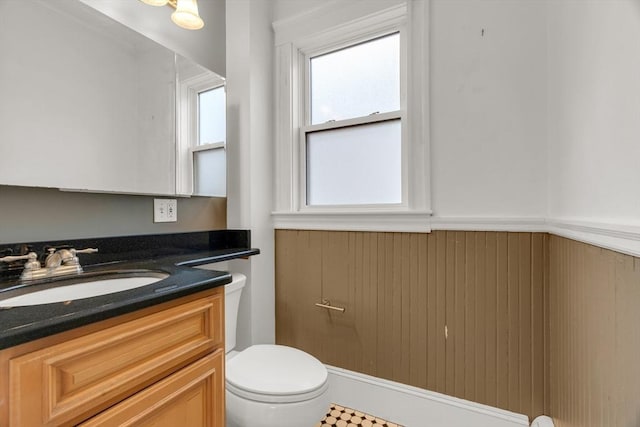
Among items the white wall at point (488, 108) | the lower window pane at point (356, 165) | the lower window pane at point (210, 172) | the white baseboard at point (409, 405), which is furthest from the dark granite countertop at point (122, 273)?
the white wall at point (488, 108)

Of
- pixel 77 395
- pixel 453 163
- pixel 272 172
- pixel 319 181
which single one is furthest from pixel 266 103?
pixel 77 395

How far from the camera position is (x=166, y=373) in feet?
2.49

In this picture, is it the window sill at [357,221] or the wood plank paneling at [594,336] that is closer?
the wood plank paneling at [594,336]

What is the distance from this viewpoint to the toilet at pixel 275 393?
3.35 ft

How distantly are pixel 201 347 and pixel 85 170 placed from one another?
0.87 metres

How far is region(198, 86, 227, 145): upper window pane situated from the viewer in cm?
160

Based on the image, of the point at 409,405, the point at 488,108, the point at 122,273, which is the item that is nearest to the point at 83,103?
the point at 122,273

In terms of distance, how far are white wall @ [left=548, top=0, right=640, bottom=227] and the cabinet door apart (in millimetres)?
1066

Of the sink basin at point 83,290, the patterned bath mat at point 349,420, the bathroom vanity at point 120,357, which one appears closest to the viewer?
the bathroom vanity at point 120,357

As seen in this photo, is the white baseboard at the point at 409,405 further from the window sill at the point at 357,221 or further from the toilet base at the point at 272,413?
the window sill at the point at 357,221

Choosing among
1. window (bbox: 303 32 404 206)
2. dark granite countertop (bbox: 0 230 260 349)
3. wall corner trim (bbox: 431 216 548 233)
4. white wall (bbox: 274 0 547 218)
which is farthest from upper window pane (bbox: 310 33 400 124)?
dark granite countertop (bbox: 0 230 260 349)

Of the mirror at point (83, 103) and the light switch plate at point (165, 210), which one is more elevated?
the mirror at point (83, 103)

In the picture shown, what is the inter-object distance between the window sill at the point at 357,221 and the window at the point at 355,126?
0.40 ft

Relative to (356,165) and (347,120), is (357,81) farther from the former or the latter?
(356,165)
